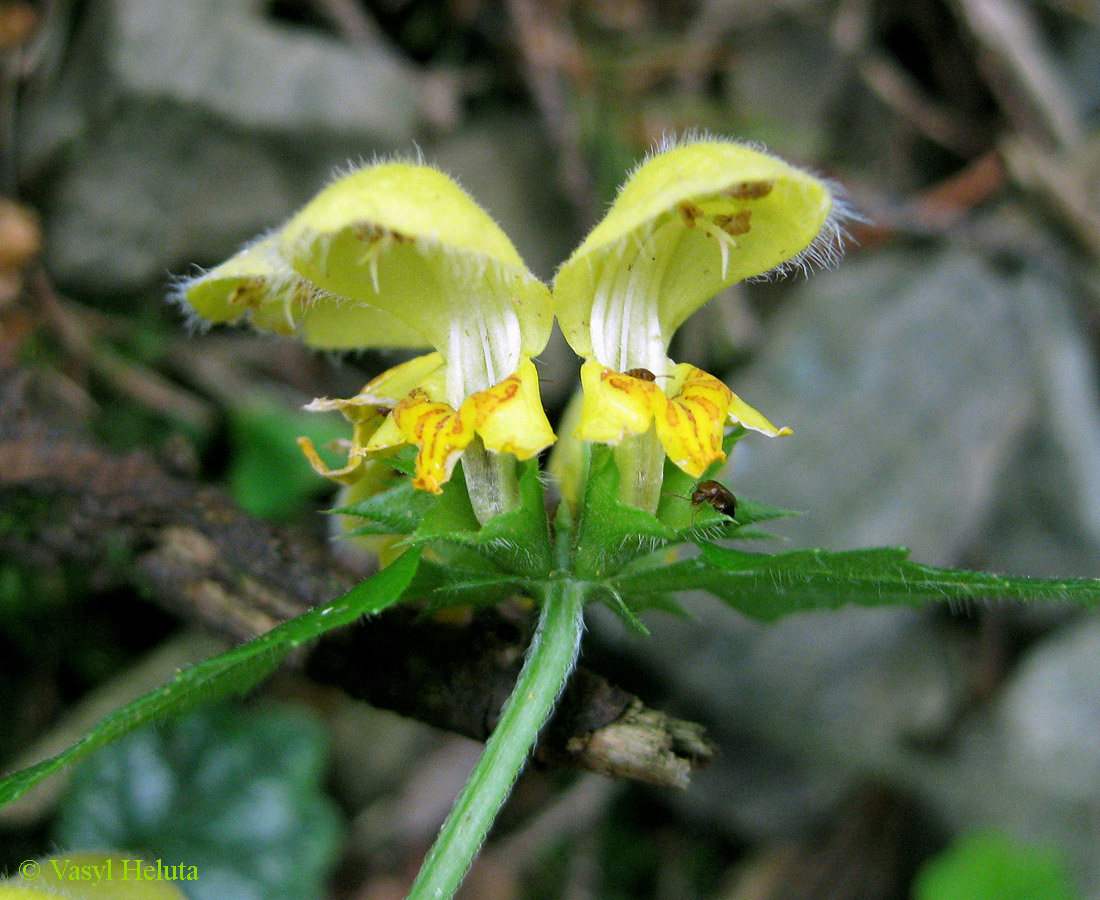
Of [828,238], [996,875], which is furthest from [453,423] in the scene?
[996,875]

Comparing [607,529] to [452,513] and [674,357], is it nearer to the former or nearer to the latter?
[452,513]

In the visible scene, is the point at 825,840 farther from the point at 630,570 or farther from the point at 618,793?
the point at 630,570

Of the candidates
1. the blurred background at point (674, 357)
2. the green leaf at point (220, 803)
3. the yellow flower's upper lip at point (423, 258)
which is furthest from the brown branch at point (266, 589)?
the green leaf at point (220, 803)

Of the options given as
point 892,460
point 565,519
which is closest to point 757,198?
point 565,519

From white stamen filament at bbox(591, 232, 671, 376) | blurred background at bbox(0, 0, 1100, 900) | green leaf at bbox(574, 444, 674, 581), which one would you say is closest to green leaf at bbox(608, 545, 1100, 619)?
green leaf at bbox(574, 444, 674, 581)

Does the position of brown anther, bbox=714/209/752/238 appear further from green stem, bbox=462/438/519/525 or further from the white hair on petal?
green stem, bbox=462/438/519/525
